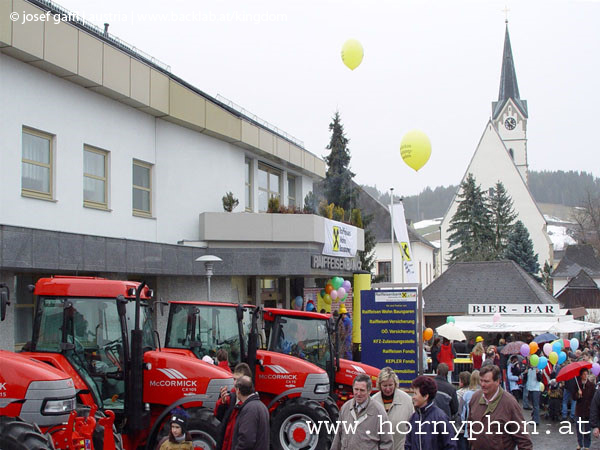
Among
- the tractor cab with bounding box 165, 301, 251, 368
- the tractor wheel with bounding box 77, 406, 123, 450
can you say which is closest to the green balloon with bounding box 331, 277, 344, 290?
the tractor cab with bounding box 165, 301, 251, 368

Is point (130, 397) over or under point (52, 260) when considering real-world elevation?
under

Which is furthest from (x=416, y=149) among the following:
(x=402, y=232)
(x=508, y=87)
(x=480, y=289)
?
→ (x=508, y=87)

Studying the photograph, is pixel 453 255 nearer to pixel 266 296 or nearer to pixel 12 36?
pixel 266 296

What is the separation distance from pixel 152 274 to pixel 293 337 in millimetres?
7389

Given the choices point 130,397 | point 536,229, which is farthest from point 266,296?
point 536,229

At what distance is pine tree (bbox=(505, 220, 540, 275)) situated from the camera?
74375 mm

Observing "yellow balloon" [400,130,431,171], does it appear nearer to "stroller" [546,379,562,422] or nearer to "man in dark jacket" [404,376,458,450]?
"stroller" [546,379,562,422]

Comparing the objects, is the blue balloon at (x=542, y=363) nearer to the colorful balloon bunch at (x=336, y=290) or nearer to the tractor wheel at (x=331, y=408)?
the tractor wheel at (x=331, y=408)

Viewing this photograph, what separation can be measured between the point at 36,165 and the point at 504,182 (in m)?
84.1

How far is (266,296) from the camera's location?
2741 cm

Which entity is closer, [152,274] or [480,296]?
[152,274]

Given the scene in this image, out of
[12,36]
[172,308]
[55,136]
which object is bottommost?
[172,308]

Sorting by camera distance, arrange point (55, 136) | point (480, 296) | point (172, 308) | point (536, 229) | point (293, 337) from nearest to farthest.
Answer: point (172, 308) → point (293, 337) → point (55, 136) → point (480, 296) → point (536, 229)

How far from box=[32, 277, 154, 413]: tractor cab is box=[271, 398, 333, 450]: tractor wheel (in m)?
2.89
